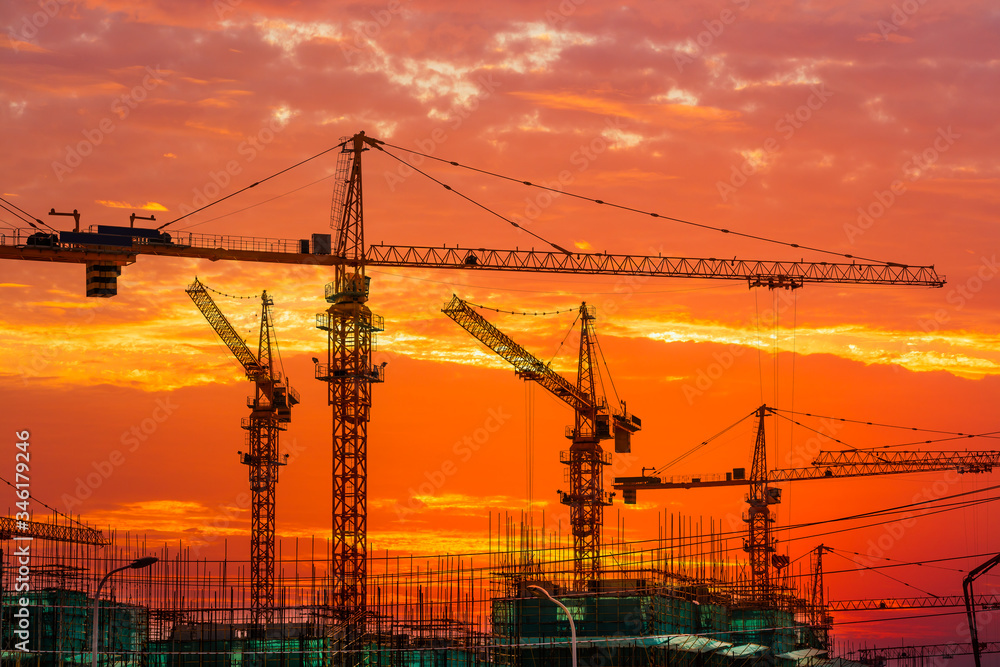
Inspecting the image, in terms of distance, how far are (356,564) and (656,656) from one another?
20106 mm

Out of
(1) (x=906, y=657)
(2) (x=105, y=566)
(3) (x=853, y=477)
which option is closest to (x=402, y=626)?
(2) (x=105, y=566)

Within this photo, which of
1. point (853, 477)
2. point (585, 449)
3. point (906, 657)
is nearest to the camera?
point (585, 449)

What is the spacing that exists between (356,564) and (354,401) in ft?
35.2

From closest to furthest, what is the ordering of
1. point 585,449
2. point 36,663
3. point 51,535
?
1. point 36,663
2. point 51,535
3. point 585,449

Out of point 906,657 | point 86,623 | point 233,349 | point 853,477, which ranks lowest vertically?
point 906,657

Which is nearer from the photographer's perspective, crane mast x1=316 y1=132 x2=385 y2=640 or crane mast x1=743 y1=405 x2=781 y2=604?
crane mast x1=316 y1=132 x2=385 y2=640

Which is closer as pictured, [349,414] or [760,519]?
[349,414]

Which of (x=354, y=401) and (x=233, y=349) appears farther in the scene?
(x=233, y=349)

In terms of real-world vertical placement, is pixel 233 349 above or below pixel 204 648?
above

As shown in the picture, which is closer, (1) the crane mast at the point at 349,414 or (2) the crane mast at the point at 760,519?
(1) the crane mast at the point at 349,414

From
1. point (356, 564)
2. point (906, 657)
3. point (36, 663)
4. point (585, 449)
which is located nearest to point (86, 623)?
point (36, 663)

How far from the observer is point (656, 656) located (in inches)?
3068

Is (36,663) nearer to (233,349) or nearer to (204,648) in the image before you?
(204,648)

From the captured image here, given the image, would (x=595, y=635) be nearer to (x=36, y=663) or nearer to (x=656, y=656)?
(x=656, y=656)
